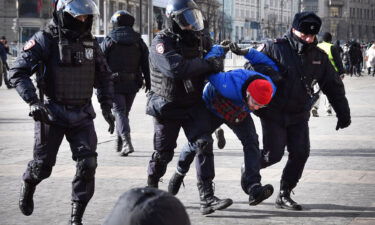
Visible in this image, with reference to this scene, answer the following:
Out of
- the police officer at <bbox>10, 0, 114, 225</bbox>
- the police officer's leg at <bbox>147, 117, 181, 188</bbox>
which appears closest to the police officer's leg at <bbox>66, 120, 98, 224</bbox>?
the police officer at <bbox>10, 0, 114, 225</bbox>

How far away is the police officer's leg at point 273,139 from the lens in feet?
21.4

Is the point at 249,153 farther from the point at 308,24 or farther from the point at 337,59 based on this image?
the point at 337,59

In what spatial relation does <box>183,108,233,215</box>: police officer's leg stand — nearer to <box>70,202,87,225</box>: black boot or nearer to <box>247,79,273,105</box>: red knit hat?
<box>247,79,273,105</box>: red knit hat

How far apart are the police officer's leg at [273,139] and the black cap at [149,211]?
432 cm

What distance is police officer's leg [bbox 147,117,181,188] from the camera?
6.55 m

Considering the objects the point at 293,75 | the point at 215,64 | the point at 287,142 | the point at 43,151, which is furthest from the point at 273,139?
the point at 43,151

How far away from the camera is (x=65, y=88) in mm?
5816

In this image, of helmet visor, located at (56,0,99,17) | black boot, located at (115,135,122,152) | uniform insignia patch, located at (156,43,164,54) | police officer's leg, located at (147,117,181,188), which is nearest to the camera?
helmet visor, located at (56,0,99,17)

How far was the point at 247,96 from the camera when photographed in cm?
603

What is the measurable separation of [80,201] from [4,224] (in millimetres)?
706

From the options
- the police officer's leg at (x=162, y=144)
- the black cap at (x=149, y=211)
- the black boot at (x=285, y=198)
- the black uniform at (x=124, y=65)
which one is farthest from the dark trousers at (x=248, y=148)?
the black cap at (x=149, y=211)

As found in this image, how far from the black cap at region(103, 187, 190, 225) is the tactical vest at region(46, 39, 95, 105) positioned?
3.62 metres

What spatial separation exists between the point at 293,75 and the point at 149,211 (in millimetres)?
4430

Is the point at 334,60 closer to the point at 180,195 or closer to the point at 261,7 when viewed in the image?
the point at 180,195
